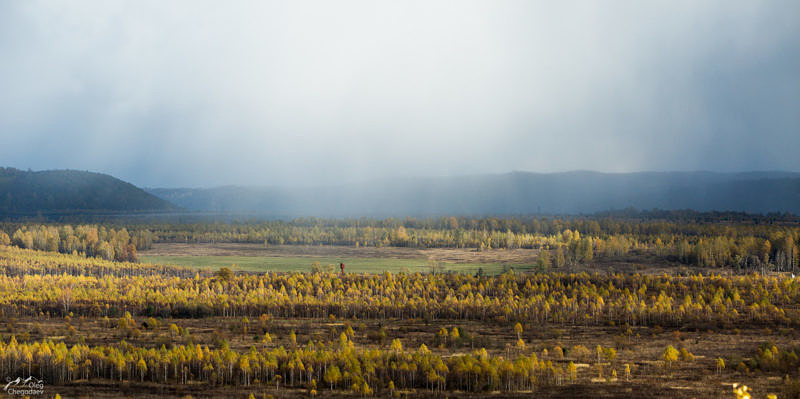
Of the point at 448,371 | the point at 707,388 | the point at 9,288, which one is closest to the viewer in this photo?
the point at 707,388

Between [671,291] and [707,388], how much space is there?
232 feet

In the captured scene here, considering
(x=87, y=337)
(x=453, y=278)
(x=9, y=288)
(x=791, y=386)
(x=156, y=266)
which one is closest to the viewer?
(x=791, y=386)

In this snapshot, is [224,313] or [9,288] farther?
[9,288]

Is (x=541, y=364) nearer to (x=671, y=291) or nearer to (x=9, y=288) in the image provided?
(x=671, y=291)

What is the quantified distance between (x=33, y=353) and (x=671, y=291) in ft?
374

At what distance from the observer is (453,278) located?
156 m

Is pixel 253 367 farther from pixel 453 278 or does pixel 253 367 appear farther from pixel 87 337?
pixel 453 278

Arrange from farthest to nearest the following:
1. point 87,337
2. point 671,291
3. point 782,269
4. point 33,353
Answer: point 782,269
point 671,291
point 87,337
point 33,353

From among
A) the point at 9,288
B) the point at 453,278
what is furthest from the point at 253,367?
the point at 9,288

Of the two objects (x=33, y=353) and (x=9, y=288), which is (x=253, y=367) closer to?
(x=33, y=353)

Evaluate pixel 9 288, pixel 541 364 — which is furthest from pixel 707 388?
pixel 9 288

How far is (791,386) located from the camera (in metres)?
61.0

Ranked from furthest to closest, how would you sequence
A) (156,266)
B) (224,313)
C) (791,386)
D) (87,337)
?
(156,266) → (224,313) → (87,337) → (791,386)

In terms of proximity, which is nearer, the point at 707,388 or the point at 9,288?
the point at 707,388
